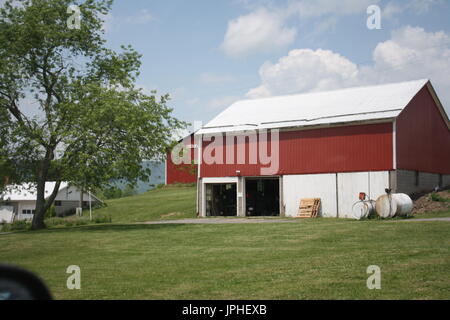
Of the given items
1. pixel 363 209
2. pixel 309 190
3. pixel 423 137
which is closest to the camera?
pixel 363 209

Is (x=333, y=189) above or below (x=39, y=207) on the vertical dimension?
above

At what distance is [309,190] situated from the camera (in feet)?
113

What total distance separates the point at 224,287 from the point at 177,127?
67.6 ft

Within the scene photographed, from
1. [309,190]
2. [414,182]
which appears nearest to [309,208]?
[309,190]

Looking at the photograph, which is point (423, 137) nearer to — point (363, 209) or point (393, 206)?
point (363, 209)

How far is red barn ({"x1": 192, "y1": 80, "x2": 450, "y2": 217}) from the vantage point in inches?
1276

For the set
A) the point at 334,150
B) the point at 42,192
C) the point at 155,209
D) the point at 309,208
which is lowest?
the point at 155,209

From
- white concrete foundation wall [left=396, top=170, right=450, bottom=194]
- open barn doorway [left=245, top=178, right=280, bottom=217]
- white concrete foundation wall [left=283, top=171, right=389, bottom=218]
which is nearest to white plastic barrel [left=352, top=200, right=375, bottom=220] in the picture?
white concrete foundation wall [left=283, top=171, right=389, bottom=218]

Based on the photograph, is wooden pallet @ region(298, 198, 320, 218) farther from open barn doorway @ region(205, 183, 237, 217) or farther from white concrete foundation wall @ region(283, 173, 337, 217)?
open barn doorway @ region(205, 183, 237, 217)

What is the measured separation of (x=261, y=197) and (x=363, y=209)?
12014mm

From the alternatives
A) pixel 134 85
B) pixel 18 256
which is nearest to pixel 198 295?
Result: pixel 18 256
